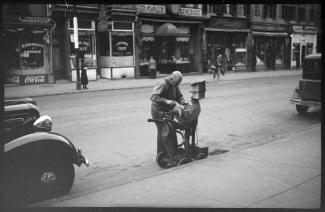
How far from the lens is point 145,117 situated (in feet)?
43.4

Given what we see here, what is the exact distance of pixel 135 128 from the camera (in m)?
11.4

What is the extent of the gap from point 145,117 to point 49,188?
294 inches

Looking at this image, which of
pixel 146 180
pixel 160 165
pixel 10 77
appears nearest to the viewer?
pixel 146 180

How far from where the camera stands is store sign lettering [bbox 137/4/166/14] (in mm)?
30859

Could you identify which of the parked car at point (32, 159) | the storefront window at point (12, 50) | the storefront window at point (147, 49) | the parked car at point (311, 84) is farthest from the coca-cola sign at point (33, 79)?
the parked car at point (32, 159)

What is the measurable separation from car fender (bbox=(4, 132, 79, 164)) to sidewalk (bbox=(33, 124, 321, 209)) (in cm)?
74

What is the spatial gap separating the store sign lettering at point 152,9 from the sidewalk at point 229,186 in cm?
2435

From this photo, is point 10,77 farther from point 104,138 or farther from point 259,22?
point 259,22

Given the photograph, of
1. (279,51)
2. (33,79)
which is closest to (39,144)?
(33,79)

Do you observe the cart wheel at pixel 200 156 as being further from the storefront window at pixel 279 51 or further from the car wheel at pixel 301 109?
the storefront window at pixel 279 51

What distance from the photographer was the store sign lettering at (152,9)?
30859 millimetres

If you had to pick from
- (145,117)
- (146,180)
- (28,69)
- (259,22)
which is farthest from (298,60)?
(146,180)

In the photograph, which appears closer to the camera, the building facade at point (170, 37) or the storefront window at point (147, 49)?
the building facade at point (170, 37)

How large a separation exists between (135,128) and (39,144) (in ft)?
18.8
